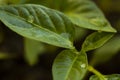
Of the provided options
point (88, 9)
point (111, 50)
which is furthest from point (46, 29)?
point (111, 50)

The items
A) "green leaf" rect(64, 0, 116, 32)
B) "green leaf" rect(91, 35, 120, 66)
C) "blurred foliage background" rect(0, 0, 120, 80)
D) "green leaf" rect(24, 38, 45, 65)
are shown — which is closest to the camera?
"green leaf" rect(64, 0, 116, 32)

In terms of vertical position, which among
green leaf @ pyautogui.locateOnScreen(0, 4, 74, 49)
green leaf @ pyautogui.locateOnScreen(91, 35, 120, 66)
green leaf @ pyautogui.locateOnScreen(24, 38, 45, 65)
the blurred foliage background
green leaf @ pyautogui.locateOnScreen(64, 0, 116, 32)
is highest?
green leaf @ pyautogui.locateOnScreen(0, 4, 74, 49)

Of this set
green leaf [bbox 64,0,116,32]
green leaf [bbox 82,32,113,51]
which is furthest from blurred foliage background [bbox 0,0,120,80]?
green leaf [bbox 82,32,113,51]

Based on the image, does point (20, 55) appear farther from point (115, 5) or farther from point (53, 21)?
point (53, 21)

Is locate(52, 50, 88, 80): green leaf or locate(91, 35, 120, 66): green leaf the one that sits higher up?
locate(52, 50, 88, 80): green leaf

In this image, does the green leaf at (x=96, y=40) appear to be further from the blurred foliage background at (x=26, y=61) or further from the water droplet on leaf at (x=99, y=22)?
the blurred foliage background at (x=26, y=61)

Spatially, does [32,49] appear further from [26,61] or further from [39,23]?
[39,23]

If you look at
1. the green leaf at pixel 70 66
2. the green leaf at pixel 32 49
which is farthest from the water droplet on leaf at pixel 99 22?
the green leaf at pixel 32 49

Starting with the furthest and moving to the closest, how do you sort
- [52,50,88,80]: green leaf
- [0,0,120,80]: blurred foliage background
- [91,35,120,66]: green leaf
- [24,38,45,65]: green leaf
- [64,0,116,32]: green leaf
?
[0,0,120,80]: blurred foliage background, [24,38,45,65]: green leaf, [91,35,120,66]: green leaf, [64,0,116,32]: green leaf, [52,50,88,80]: green leaf

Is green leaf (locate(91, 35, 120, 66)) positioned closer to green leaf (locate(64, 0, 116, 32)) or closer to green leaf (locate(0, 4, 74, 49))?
green leaf (locate(64, 0, 116, 32))
